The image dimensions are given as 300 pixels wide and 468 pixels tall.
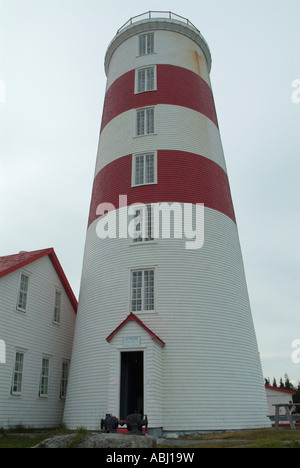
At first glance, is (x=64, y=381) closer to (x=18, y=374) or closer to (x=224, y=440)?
(x=18, y=374)

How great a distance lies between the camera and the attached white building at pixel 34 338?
55.3ft

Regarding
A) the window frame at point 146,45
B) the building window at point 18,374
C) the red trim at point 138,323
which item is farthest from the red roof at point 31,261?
the window frame at point 146,45

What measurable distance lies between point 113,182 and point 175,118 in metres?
3.91

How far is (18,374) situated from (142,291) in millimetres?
6189

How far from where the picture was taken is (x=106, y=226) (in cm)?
1795

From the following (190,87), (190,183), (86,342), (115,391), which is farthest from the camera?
(190,87)

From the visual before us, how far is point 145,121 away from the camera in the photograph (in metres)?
19.3

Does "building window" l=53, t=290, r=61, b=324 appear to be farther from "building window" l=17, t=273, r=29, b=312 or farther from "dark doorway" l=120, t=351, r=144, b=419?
"dark doorway" l=120, t=351, r=144, b=419

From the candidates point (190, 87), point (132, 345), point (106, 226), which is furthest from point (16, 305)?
point (190, 87)

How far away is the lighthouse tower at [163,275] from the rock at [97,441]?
5.29m

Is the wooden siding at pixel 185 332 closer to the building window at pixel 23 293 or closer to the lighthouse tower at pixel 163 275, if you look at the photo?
the lighthouse tower at pixel 163 275

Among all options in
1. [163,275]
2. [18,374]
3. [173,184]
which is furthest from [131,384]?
[173,184]

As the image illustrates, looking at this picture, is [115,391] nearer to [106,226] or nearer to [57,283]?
[106,226]
